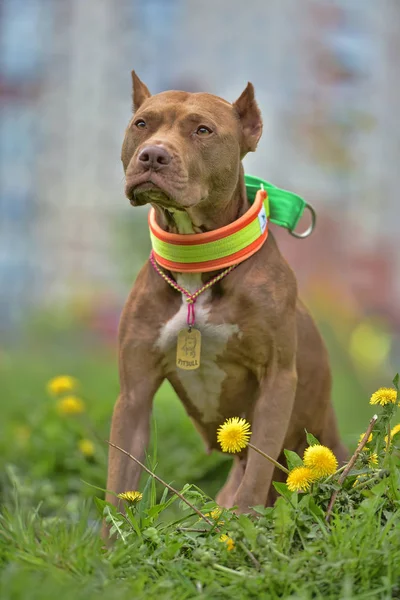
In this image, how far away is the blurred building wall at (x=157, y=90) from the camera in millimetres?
8133

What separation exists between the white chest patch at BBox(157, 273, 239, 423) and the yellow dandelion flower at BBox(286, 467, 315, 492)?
64cm

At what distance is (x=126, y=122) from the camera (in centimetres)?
834

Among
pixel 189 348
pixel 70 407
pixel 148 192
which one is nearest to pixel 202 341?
pixel 189 348

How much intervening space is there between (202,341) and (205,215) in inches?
15.8

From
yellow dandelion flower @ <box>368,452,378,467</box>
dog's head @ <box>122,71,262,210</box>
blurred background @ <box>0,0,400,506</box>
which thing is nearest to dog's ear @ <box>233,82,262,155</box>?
dog's head @ <box>122,71,262,210</box>

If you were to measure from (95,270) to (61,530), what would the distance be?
642cm

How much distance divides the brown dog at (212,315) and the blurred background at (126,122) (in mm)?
4407

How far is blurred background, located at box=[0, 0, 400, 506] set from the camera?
26.5 feet

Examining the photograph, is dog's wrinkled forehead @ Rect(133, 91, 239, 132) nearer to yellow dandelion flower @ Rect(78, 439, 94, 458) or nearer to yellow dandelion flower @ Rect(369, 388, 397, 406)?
yellow dandelion flower @ Rect(369, 388, 397, 406)

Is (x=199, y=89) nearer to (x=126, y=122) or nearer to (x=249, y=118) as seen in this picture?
(x=126, y=122)

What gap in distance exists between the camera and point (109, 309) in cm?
833

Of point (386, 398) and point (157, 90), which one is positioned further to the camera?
point (157, 90)

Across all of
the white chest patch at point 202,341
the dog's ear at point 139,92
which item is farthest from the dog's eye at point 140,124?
the white chest patch at point 202,341

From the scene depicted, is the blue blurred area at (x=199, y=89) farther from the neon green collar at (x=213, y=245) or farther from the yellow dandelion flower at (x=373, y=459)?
the yellow dandelion flower at (x=373, y=459)
